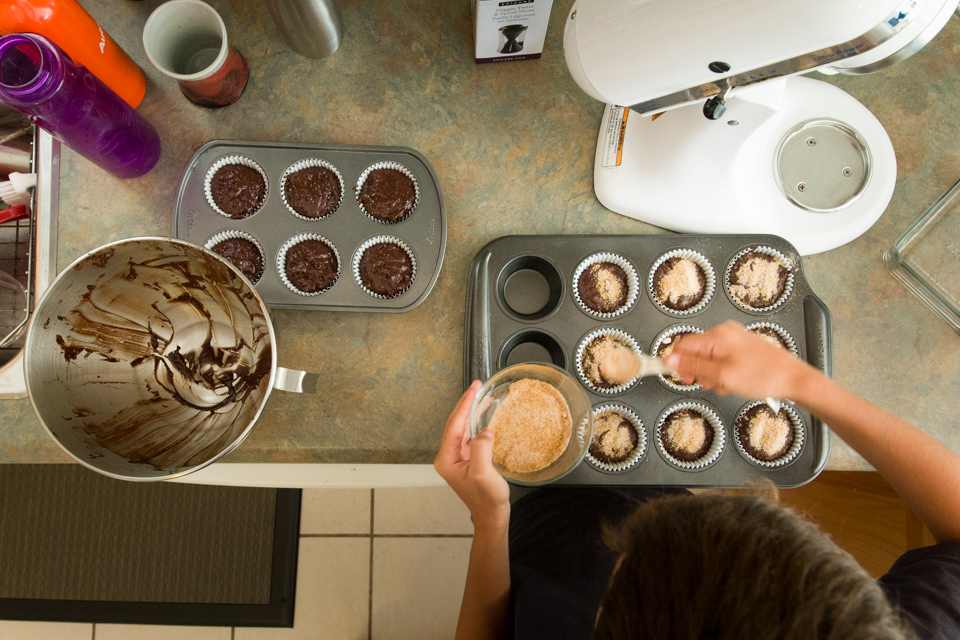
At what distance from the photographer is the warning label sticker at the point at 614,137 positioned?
108cm

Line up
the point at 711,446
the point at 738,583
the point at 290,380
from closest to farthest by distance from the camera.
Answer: the point at 738,583 → the point at 290,380 → the point at 711,446

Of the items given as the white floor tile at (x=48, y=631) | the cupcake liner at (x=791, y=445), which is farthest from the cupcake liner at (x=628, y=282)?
the white floor tile at (x=48, y=631)

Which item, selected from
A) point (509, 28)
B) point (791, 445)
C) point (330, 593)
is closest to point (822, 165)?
point (791, 445)

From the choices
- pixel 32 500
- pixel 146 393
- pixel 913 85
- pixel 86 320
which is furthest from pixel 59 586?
pixel 913 85

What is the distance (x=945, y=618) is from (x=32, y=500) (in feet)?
8.92

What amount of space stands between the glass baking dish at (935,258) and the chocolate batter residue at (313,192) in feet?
4.23

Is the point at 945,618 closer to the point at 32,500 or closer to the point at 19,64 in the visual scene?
the point at 19,64

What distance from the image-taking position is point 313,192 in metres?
1.08

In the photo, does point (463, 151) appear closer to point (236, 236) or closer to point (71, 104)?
point (236, 236)

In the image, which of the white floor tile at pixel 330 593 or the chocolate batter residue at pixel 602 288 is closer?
the chocolate batter residue at pixel 602 288

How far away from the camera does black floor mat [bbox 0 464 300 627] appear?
1.85 metres

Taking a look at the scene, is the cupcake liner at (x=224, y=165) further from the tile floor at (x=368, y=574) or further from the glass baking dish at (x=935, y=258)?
the glass baking dish at (x=935, y=258)

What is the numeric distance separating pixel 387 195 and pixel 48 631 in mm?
2197

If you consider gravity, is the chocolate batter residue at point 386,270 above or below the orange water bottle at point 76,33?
below
